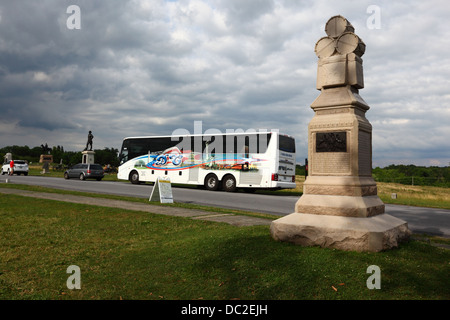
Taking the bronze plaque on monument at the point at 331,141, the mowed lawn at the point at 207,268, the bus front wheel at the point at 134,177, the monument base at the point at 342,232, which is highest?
the bronze plaque on monument at the point at 331,141

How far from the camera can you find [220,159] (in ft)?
68.5

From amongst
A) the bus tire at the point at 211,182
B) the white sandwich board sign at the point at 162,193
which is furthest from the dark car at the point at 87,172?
the white sandwich board sign at the point at 162,193

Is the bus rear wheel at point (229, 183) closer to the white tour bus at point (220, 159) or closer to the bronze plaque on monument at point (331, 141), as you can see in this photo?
the white tour bus at point (220, 159)

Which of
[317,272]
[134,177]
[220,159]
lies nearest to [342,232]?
[317,272]

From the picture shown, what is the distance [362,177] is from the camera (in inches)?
235

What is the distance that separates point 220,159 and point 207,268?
53.6 ft

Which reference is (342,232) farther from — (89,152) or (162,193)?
(89,152)

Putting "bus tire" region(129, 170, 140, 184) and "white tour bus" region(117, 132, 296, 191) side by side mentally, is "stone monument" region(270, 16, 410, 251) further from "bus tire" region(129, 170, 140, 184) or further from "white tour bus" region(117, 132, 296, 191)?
"bus tire" region(129, 170, 140, 184)

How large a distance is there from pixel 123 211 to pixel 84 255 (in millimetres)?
4394

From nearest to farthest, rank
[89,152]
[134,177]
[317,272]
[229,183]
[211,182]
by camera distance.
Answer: [317,272] < [229,183] < [211,182] < [134,177] < [89,152]

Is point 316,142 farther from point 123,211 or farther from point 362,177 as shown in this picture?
point 123,211

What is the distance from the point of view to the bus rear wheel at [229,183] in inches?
805
